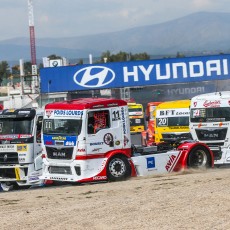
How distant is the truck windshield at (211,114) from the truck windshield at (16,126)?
636 centimetres

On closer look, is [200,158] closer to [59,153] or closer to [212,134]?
[212,134]

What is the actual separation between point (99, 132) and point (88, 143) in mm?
452

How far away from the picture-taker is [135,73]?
36.6 m

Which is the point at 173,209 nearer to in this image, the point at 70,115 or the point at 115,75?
the point at 70,115

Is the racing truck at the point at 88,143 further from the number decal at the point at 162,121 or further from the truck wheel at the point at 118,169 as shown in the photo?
the number decal at the point at 162,121

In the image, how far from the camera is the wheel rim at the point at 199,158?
66.4 ft

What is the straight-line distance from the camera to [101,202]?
13297 millimetres

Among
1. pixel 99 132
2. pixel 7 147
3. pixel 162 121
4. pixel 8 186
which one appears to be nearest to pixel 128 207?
pixel 99 132

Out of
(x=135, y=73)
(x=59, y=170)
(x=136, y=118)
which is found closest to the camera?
(x=59, y=170)

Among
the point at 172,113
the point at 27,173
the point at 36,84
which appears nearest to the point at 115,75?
the point at 172,113

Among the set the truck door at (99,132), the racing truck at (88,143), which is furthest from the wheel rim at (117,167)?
the truck door at (99,132)

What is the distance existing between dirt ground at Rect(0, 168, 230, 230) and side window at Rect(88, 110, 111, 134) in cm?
192

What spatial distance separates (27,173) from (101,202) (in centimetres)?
627

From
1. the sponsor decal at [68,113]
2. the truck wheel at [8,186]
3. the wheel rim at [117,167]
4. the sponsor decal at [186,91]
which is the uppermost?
the sponsor decal at [186,91]
